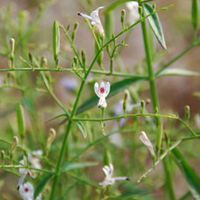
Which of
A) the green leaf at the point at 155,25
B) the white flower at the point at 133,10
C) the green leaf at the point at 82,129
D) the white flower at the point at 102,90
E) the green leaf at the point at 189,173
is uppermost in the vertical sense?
the white flower at the point at 133,10

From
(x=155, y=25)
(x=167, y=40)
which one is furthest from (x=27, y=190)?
(x=167, y=40)

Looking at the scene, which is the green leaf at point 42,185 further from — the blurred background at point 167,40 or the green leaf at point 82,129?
the blurred background at point 167,40

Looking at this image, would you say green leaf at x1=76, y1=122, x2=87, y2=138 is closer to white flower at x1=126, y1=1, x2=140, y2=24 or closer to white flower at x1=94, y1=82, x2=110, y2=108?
white flower at x1=94, y1=82, x2=110, y2=108

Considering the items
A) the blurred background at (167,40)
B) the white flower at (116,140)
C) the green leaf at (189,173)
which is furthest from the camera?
the blurred background at (167,40)

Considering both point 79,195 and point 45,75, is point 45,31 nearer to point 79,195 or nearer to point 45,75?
point 79,195

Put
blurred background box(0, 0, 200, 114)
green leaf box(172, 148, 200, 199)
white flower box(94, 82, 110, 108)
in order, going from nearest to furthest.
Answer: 1. white flower box(94, 82, 110, 108)
2. green leaf box(172, 148, 200, 199)
3. blurred background box(0, 0, 200, 114)

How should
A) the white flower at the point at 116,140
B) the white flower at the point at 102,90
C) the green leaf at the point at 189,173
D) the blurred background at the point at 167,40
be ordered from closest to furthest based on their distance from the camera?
1. the white flower at the point at 102,90
2. the green leaf at the point at 189,173
3. the white flower at the point at 116,140
4. the blurred background at the point at 167,40

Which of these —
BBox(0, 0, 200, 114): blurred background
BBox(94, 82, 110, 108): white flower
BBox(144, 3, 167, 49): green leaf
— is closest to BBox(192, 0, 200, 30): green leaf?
BBox(144, 3, 167, 49): green leaf

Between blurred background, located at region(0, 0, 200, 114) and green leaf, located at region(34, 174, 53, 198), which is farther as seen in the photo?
blurred background, located at region(0, 0, 200, 114)

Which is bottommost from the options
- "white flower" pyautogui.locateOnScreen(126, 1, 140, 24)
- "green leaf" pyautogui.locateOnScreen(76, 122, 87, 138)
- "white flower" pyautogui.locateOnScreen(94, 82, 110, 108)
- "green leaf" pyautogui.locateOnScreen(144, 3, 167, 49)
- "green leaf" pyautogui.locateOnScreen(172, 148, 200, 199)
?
"green leaf" pyautogui.locateOnScreen(172, 148, 200, 199)

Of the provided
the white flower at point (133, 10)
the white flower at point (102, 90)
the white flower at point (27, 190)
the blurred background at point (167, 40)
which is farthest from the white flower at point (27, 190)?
the blurred background at point (167, 40)

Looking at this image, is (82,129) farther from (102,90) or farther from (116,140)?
(116,140)
